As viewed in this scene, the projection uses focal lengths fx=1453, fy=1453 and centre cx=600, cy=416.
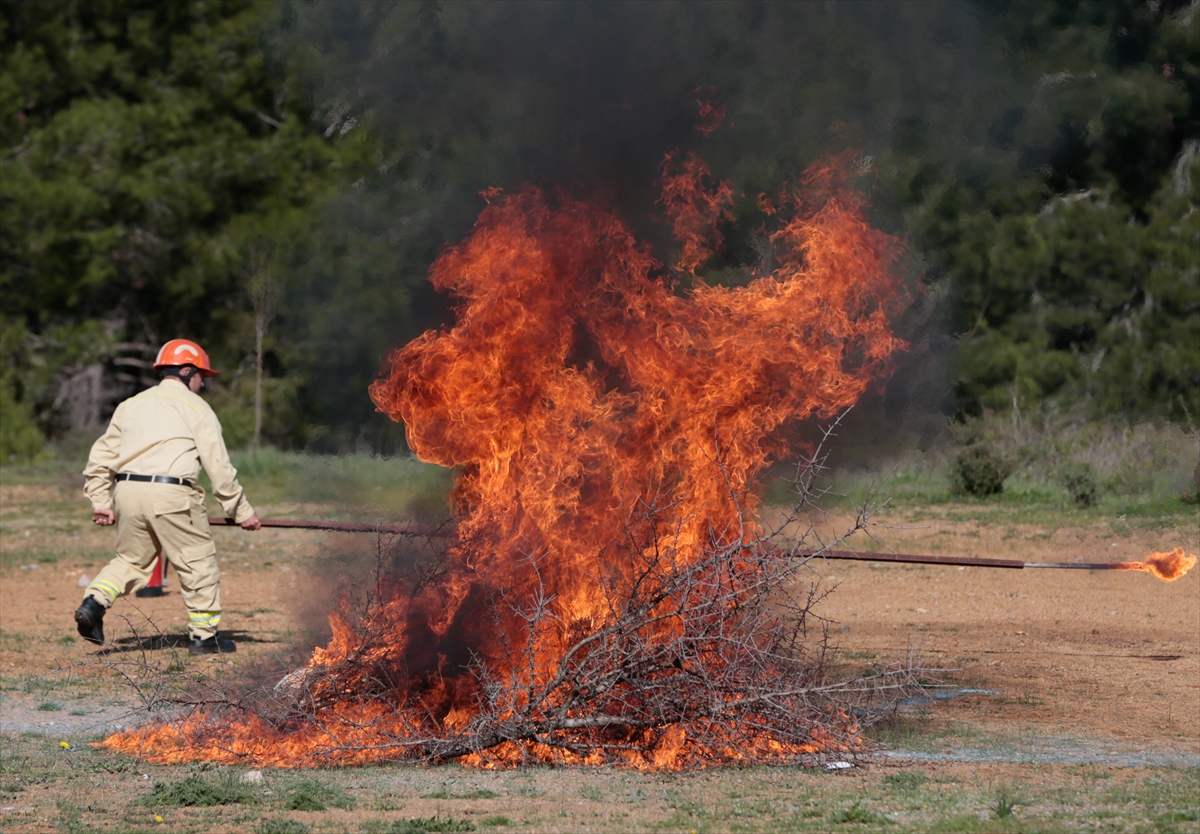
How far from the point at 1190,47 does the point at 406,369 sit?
1542 centimetres

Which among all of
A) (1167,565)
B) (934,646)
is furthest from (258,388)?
(1167,565)

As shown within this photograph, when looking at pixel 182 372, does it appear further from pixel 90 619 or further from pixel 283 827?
pixel 283 827

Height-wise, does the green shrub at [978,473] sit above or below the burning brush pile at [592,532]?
below

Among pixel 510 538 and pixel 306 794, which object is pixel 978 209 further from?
pixel 306 794

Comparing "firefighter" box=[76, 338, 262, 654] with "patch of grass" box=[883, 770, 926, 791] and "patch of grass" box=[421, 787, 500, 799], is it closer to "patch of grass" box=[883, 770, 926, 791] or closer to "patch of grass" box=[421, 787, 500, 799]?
"patch of grass" box=[421, 787, 500, 799]

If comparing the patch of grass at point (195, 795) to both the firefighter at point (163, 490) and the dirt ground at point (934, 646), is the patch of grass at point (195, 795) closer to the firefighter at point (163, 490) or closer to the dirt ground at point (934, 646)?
the dirt ground at point (934, 646)

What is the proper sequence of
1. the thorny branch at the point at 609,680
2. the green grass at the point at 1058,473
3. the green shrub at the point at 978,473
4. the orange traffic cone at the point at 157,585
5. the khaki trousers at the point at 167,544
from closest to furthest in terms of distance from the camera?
the thorny branch at the point at 609,680 → the khaki trousers at the point at 167,544 → the orange traffic cone at the point at 157,585 → the green grass at the point at 1058,473 → the green shrub at the point at 978,473

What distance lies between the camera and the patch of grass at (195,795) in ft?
18.5

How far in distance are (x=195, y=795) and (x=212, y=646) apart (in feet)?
12.5

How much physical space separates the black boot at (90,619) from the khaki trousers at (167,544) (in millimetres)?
291

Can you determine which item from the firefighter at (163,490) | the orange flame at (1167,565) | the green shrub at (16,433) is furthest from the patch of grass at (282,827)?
the green shrub at (16,433)

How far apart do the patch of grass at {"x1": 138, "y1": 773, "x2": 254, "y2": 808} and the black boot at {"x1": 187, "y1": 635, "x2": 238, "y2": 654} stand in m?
3.53

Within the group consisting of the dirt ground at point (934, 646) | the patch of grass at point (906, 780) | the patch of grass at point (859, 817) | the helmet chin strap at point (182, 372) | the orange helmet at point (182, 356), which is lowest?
the dirt ground at point (934, 646)

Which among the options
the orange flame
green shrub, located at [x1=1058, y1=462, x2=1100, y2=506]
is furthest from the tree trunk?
the orange flame
